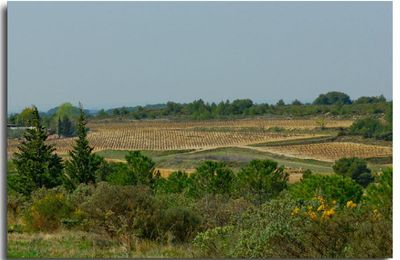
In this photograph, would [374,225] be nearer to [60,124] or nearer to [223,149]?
[60,124]

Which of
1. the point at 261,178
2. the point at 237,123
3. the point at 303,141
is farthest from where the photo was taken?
the point at 237,123

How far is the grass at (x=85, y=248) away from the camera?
6.46m

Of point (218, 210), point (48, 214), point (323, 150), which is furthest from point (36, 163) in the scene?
point (323, 150)

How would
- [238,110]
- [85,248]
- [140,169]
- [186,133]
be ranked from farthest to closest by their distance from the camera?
1. [238,110]
2. [186,133]
3. [140,169]
4. [85,248]

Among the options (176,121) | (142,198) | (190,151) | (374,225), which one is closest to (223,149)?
(190,151)

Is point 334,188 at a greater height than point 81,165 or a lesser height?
greater

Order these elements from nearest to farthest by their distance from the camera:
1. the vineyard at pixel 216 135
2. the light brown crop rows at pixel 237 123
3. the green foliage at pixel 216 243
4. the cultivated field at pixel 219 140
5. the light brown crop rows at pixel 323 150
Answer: the green foliage at pixel 216 243
the light brown crop rows at pixel 323 150
the cultivated field at pixel 219 140
the vineyard at pixel 216 135
the light brown crop rows at pixel 237 123

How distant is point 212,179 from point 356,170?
8.82 m

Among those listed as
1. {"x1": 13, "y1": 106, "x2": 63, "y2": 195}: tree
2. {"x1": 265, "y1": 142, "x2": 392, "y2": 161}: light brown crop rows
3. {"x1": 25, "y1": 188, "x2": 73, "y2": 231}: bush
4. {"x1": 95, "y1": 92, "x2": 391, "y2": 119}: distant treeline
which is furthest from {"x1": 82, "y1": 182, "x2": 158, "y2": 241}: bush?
{"x1": 95, "y1": 92, "x2": 391, "y2": 119}: distant treeline

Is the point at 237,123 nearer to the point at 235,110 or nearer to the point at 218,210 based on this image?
the point at 235,110

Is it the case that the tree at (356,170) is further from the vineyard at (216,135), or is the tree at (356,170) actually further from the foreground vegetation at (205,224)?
the foreground vegetation at (205,224)

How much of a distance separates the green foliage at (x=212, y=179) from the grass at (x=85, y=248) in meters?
8.66

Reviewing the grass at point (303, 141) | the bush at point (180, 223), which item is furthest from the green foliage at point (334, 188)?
the grass at point (303, 141)

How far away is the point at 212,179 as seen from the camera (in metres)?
18.4
